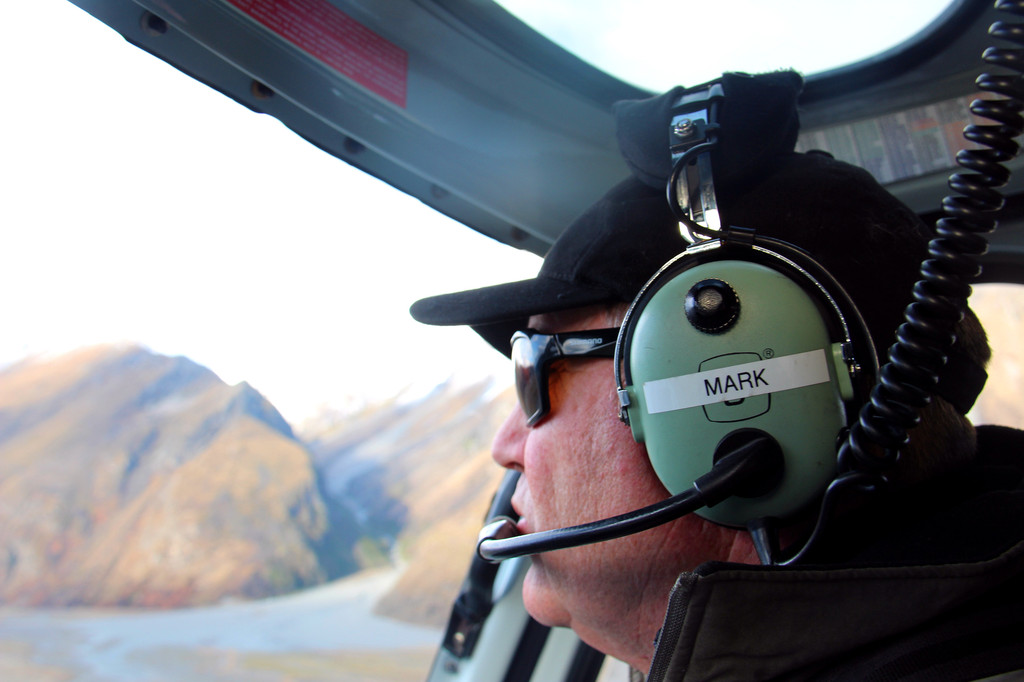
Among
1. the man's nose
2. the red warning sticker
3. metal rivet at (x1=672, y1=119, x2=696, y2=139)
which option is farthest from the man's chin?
the red warning sticker

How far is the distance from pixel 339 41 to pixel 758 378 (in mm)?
1023

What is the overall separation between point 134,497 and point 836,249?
1628mm

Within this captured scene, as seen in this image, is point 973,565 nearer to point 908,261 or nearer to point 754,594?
point 754,594

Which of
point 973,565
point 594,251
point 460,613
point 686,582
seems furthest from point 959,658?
point 460,613

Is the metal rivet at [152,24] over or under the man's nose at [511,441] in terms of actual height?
over

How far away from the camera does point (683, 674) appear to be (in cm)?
85

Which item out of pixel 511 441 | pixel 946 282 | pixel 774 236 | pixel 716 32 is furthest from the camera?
pixel 716 32

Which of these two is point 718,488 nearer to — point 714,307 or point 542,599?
point 714,307

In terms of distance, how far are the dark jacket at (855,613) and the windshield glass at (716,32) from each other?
114 cm

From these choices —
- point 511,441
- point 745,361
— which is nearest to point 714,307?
point 745,361

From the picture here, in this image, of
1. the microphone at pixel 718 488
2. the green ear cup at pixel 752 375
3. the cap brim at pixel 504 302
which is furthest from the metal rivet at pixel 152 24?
the microphone at pixel 718 488

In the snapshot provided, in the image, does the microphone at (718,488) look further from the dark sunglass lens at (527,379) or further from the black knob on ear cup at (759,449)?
the dark sunglass lens at (527,379)

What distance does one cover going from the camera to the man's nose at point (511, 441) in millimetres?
1304

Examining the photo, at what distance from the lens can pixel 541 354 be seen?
1.18 meters
